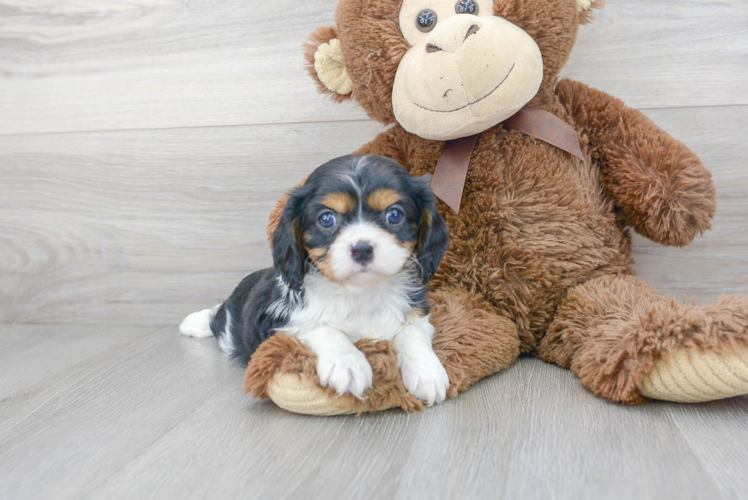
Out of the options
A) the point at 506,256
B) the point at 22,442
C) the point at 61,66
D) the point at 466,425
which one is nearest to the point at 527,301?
the point at 506,256

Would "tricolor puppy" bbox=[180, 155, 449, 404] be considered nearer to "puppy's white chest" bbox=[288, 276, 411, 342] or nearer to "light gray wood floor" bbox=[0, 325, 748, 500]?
"puppy's white chest" bbox=[288, 276, 411, 342]

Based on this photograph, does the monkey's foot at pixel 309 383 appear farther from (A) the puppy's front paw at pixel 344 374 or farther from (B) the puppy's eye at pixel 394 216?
(B) the puppy's eye at pixel 394 216

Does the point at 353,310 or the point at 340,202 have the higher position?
the point at 340,202

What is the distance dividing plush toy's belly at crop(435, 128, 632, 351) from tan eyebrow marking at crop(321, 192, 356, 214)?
0.52 meters

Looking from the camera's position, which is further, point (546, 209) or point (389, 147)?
point (389, 147)

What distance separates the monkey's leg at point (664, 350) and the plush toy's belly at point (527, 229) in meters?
Result: 0.19

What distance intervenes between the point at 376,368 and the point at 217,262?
1.34 meters

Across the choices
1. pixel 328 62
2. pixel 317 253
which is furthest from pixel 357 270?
pixel 328 62

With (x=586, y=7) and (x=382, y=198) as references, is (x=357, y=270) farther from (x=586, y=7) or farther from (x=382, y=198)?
(x=586, y=7)

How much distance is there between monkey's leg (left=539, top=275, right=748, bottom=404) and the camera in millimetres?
1354

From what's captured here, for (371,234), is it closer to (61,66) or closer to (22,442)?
(22,442)

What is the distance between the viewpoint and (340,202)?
1.47 m

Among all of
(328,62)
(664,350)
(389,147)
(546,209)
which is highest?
(328,62)

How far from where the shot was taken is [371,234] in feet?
4.66
